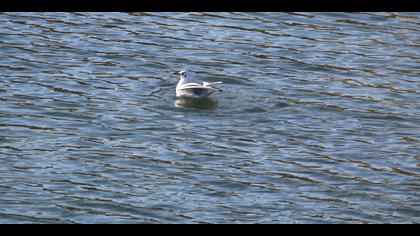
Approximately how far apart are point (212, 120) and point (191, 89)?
1.03m

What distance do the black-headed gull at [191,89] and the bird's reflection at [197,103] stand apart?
0.08m

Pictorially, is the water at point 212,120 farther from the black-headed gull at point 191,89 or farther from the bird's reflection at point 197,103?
the black-headed gull at point 191,89

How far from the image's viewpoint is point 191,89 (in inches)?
574

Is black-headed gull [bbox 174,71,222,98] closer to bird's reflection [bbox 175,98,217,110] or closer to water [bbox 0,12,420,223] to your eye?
bird's reflection [bbox 175,98,217,110]

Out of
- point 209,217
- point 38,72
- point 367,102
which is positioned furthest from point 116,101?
point 209,217

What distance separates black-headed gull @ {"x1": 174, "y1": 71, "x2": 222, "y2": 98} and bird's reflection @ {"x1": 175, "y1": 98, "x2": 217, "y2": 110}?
0.25ft

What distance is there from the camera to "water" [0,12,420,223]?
33.5ft

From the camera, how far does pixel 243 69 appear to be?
16.5 meters

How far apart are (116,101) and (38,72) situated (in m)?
2.17

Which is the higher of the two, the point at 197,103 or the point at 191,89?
the point at 191,89

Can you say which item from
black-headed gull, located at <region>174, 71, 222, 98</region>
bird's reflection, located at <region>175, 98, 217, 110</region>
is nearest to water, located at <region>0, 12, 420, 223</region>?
bird's reflection, located at <region>175, 98, 217, 110</region>

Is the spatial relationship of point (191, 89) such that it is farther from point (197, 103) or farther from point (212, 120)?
point (212, 120)

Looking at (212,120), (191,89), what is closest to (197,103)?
(191,89)
